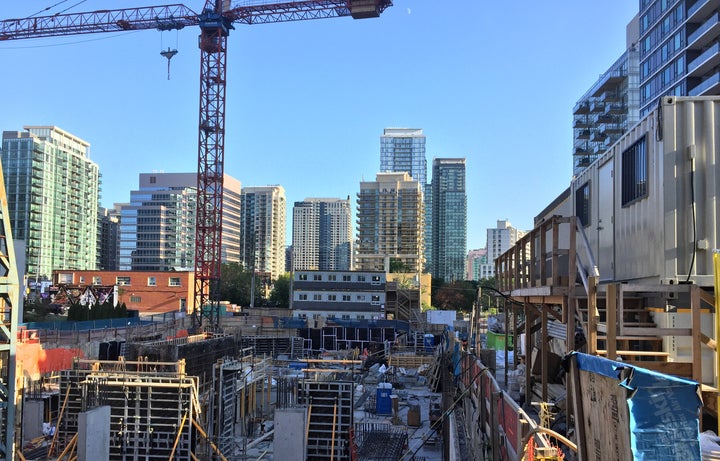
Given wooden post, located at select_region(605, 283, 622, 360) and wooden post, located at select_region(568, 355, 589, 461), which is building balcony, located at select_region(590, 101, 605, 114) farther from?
wooden post, located at select_region(568, 355, 589, 461)

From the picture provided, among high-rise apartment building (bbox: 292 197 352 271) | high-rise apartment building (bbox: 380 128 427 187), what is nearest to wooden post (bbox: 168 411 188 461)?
high-rise apartment building (bbox: 292 197 352 271)

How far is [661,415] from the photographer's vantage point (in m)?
3.53

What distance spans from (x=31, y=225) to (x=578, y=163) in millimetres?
88971

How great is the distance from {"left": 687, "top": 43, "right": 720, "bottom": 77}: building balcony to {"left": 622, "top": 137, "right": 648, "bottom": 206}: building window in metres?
41.8

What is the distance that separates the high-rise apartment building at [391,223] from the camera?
387 ft

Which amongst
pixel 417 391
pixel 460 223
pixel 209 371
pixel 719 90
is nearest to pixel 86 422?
pixel 209 371

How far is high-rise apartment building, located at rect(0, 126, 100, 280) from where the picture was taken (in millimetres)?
97062

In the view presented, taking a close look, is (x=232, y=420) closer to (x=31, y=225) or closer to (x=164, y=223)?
(x=31, y=225)

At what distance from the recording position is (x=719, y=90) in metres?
39.7

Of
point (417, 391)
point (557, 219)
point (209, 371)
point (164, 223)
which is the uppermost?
point (164, 223)

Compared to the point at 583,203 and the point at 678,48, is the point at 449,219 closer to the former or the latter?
the point at 678,48

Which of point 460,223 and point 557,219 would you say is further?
point 460,223

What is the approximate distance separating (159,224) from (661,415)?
125352 millimetres

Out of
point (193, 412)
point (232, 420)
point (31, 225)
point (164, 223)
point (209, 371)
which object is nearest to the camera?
point (193, 412)
